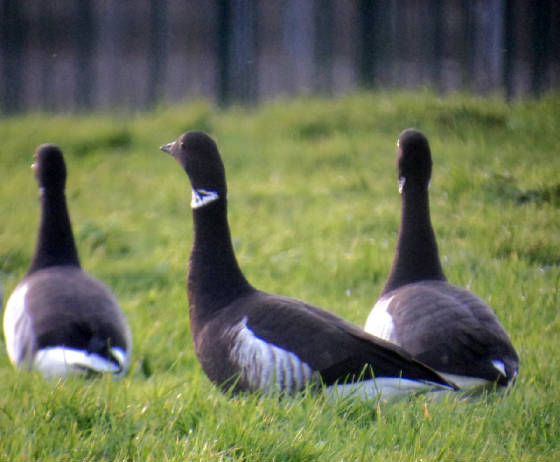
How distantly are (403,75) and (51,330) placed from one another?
300 inches

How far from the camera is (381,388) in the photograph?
348 centimetres

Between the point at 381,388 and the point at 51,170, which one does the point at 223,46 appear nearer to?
the point at 51,170

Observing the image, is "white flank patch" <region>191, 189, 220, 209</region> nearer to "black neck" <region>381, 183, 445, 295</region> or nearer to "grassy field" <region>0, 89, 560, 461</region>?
"grassy field" <region>0, 89, 560, 461</region>

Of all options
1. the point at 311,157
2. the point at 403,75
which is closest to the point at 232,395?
the point at 311,157

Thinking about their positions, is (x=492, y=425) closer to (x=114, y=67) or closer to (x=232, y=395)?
(x=232, y=395)

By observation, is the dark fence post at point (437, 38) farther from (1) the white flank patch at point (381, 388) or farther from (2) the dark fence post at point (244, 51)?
(1) the white flank patch at point (381, 388)

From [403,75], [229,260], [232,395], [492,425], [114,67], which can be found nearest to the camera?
[492,425]

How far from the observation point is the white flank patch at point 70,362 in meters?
4.07

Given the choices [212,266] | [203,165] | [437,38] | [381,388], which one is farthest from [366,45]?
[381,388]

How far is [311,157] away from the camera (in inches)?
335

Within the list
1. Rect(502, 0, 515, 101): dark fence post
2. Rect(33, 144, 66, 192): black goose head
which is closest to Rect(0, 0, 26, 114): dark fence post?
Rect(33, 144, 66, 192): black goose head

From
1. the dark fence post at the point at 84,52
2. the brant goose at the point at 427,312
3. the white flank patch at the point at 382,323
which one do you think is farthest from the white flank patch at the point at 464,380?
the dark fence post at the point at 84,52

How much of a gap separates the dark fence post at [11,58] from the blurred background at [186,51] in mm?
15

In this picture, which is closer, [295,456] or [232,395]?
[295,456]
